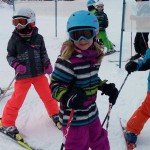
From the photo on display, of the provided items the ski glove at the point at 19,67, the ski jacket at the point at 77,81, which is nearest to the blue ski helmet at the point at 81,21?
the ski jacket at the point at 77,81

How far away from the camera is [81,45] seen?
2.58 meters

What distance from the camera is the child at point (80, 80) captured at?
2.48m

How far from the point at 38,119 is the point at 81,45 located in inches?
86.4

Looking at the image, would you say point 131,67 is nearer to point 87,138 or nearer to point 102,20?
point 87,138

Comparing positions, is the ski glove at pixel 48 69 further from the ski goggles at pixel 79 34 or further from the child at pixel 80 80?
the ski goggles at pixel 79 34

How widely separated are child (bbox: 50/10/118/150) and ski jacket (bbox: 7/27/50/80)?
1.34 meters

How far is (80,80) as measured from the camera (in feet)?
8.63

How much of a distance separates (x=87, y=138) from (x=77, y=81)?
0.58 meters

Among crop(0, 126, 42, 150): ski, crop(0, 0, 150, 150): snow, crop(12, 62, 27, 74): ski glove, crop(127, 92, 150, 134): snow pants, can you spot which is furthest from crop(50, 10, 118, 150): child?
crop(12, 62, 27, 74): ski glove

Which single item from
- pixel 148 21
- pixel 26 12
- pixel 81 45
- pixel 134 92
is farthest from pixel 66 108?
pixel 148 21

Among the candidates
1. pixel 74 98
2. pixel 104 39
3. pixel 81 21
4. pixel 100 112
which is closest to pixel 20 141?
pixel 100 112

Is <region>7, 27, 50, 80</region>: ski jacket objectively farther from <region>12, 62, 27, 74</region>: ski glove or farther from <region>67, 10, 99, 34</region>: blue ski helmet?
<region>67, 10, 99, 34</region>: blue ski helmet

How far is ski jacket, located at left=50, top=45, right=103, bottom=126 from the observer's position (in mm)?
2535

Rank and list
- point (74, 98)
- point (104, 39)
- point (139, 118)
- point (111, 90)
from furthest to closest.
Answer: point (104, 39), point (139, 118), point (111, 90), point (74, 98)
